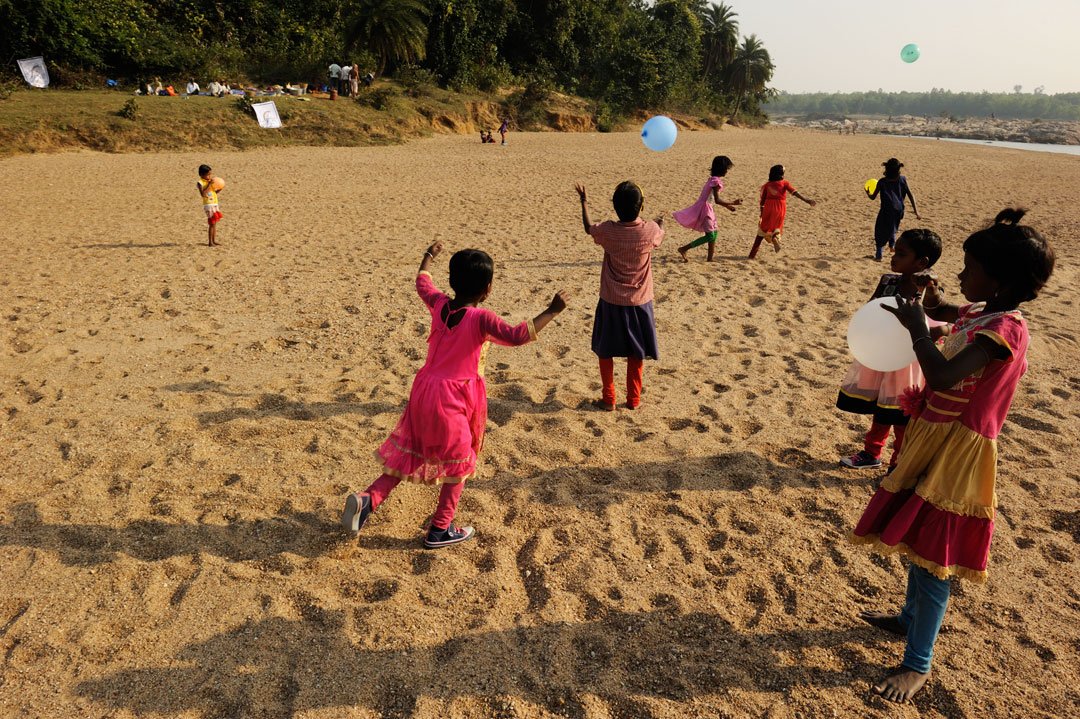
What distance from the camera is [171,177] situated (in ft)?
49.1

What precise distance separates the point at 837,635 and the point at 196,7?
3450 centimetres

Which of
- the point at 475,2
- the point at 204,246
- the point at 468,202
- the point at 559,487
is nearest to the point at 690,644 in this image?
the point at 559,487

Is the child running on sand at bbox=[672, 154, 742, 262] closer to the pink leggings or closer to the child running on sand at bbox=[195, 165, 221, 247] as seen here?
the pink leggings

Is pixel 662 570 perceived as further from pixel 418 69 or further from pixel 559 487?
pixel 418 69

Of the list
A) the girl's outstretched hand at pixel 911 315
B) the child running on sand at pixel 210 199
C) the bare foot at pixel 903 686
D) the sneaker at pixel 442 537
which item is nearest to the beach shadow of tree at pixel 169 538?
the sneaker at pixel 442 537

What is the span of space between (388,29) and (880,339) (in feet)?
102

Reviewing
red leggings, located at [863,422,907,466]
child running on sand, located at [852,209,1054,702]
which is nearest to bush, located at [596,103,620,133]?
red leggings, located at [863,422,907,466]

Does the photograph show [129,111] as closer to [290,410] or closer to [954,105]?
[290,410]

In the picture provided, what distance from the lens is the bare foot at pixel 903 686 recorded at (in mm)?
2580

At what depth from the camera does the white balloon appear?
305 centimetres

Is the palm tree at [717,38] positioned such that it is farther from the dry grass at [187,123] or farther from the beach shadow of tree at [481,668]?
the beach shadow of tree at [481,668]

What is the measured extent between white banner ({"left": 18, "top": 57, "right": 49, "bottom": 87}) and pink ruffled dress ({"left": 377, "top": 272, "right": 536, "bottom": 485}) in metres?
26.7

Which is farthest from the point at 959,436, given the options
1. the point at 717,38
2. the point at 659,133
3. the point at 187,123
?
the point at 717,38

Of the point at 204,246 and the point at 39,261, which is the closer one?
the point at 39,261
